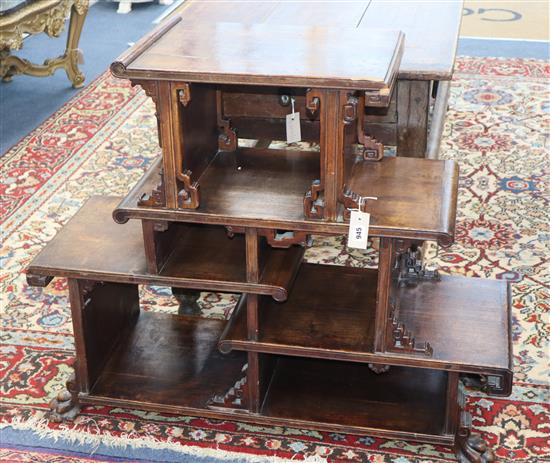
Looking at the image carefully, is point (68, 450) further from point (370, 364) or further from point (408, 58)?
point (408, 58)

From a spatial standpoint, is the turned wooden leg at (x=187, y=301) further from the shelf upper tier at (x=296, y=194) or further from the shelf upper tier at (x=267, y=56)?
the shelf upper tier at (x=267, y=56)

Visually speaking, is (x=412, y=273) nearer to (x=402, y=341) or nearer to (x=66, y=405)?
(x=402, y=341)

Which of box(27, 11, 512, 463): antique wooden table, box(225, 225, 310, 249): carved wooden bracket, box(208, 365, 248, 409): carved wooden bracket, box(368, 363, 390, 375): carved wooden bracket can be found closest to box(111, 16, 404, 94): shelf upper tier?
box(27, 11, 512, 463): antique wooden table

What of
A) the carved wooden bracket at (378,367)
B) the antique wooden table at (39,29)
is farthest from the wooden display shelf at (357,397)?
the antique wooden table at (39,29)

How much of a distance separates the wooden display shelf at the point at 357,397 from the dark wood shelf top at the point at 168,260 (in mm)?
401

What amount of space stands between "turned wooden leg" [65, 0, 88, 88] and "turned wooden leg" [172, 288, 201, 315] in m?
2.62

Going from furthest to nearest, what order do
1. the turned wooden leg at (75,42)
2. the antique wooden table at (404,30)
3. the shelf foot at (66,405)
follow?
the turned wooden leg at (75,42) → the antique wooden table at (404,30) → the shelf foot at (66,405)

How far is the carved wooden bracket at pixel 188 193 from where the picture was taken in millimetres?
2484

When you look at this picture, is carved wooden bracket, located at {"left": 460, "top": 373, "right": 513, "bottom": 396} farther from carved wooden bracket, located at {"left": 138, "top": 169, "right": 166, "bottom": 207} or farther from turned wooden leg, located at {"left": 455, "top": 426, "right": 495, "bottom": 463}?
carved wooden bracket, located at {"left": 138, "top": 169, "right": 166, "bottom": 207}

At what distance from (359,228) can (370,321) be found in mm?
444

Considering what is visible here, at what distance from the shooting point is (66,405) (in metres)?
2.90

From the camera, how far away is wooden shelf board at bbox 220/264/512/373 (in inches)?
103

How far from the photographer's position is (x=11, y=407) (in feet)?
9.74

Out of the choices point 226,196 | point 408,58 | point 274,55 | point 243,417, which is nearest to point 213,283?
point 226,196
